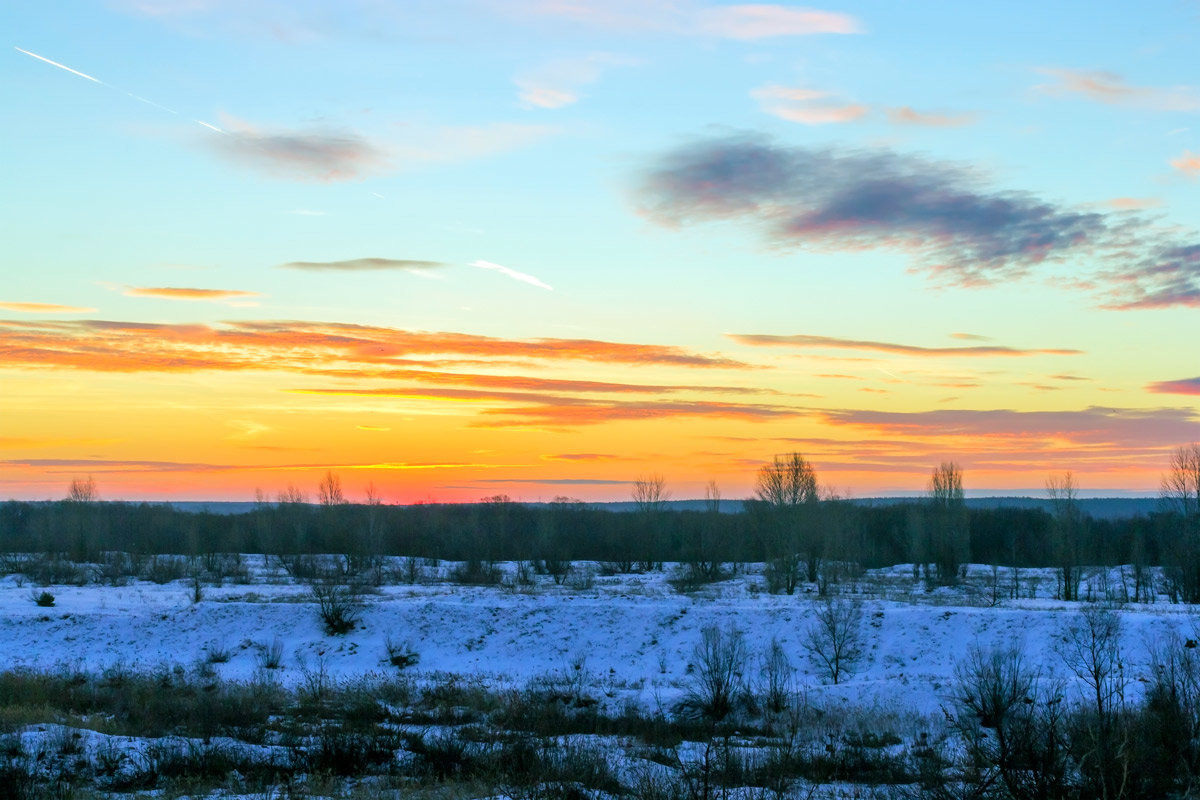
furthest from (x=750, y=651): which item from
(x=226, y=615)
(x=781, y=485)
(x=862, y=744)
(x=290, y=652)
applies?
(x=781, y=485)

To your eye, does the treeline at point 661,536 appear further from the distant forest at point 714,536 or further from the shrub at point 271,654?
the shrub at point 271,654

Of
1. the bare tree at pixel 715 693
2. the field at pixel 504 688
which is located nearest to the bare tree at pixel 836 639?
the field at pixel 504 688

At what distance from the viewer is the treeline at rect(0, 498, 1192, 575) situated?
61281 millimetres

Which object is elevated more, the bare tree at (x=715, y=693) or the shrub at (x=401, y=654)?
the bare tree at (x=715, y=693)

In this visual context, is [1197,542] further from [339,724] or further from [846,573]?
[339,724]

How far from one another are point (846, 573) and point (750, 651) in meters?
33.4

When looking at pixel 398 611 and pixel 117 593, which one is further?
pixel 117 593

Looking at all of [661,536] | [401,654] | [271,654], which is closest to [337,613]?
[271,654]

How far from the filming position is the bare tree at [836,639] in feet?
105

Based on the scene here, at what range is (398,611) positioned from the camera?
37594mm

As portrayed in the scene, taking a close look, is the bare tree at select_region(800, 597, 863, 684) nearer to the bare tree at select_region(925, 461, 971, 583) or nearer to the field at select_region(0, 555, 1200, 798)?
the field at select_region(0, 555, 1200, 798)

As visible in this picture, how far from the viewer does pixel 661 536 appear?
275 feet

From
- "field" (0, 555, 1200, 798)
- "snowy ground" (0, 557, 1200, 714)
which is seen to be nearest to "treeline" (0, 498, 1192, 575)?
"field" (0, 555, 1200, 798)

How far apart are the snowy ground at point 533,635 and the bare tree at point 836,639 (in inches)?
13.2
